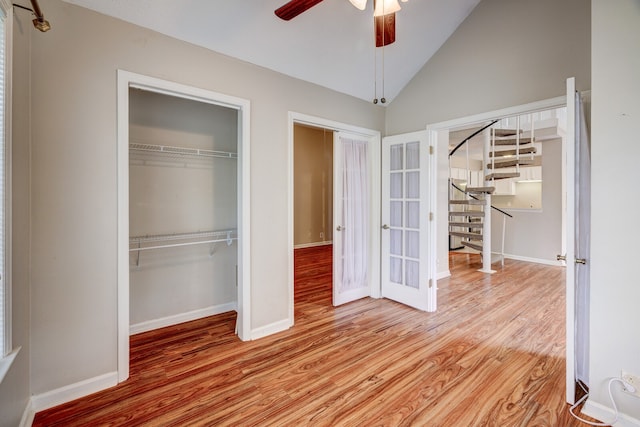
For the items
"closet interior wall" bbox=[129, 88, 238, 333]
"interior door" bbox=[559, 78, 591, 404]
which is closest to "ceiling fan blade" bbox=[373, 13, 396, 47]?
"interior door" bbox=[559, 78, 591, 404]

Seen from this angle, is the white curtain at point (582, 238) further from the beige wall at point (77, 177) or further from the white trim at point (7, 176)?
the white trim at point (7, 176)

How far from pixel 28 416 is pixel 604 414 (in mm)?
3373

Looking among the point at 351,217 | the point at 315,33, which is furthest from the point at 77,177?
the point at 351,217

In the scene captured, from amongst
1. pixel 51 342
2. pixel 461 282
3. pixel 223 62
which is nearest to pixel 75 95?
pixel 223 62

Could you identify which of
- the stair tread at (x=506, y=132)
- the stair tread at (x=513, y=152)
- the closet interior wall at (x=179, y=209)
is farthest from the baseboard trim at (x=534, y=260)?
the closet interior wall at (x=179, y=209)

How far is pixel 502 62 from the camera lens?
272 cm

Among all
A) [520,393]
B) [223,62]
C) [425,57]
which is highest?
[425,57]

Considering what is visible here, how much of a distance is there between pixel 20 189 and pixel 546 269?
23.4 feet

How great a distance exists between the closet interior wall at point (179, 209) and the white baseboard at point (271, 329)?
0.81m

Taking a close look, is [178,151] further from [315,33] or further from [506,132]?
[506,132]

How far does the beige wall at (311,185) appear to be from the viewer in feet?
22.5

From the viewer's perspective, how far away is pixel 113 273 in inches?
80.2

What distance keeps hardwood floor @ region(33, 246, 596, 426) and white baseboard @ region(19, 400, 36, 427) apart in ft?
0.14

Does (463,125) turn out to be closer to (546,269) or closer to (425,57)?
(425,57)
